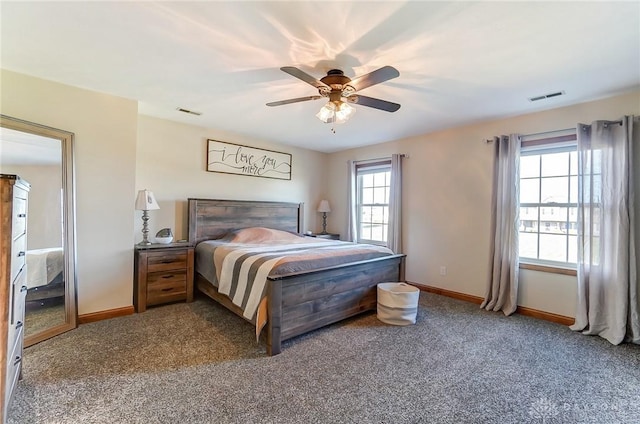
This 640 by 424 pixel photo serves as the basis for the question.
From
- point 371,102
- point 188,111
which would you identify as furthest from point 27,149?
point 371,102

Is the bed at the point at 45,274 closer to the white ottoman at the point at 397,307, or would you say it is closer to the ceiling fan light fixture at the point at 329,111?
the ceiling fan light fixture at the point at 329,111

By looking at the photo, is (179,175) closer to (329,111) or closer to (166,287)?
(166,287)

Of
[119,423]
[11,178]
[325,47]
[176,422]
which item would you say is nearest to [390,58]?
[325,47]

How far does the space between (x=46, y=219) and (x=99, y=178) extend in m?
0.59

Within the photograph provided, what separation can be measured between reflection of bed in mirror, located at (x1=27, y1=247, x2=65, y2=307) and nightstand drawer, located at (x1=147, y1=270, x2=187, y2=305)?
2.60 ft

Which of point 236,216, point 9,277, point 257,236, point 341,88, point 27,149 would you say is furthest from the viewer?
point 236,216

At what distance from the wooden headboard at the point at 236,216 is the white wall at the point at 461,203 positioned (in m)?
1.91

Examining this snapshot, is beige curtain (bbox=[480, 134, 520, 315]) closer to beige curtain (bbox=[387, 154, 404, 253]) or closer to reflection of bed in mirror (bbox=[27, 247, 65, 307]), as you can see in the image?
beige curtain (bbox=[387, 154, 404, 253])

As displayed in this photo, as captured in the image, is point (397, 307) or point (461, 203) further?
point (461, 203)

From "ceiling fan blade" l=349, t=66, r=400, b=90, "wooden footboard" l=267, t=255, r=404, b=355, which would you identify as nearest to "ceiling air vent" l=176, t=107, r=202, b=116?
"ceiling fan blade" l=349, t=66, r=400, b=90

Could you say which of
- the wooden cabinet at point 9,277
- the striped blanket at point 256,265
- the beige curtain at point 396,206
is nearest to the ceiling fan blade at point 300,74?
the striped blanket at point 256,265

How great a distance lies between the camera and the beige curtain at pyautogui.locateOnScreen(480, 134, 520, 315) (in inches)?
132

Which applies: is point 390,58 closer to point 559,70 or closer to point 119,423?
point 559,70

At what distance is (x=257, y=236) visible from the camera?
4113mm
